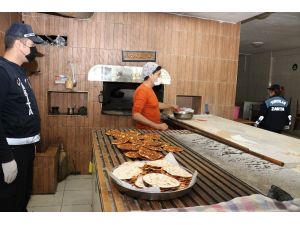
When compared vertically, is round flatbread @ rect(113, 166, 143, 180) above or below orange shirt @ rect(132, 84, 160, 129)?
below

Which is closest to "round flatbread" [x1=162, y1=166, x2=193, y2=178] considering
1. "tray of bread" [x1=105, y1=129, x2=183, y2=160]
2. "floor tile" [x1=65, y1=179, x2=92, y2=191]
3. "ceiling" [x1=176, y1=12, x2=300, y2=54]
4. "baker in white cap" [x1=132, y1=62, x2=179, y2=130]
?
"tray of bread" [x1=105, y1=129, x2=183, y2=160]

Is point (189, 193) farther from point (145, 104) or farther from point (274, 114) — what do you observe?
point (274, 114)

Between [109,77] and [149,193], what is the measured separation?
3365mm

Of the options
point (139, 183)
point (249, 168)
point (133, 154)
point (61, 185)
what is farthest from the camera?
point (61, 185)

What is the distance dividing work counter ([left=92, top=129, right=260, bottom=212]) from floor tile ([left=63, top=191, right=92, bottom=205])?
63.9 inches

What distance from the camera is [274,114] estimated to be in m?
4.76

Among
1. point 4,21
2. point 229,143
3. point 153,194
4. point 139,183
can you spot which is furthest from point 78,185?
point 153,194

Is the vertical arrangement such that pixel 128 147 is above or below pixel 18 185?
above

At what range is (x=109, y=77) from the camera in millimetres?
4324

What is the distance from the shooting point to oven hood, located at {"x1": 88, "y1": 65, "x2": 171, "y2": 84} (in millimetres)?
4281

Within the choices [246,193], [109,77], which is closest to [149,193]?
[246,193]

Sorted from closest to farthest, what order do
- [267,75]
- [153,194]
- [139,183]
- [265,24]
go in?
[153,194], [139,183], [265,24], [267,75]

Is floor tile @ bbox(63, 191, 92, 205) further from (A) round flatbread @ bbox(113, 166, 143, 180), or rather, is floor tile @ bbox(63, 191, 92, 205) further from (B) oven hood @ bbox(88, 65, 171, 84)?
(A) round flatbread @ bbox(113, 166, 143, 180)

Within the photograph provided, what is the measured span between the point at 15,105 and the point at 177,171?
1341 mm
